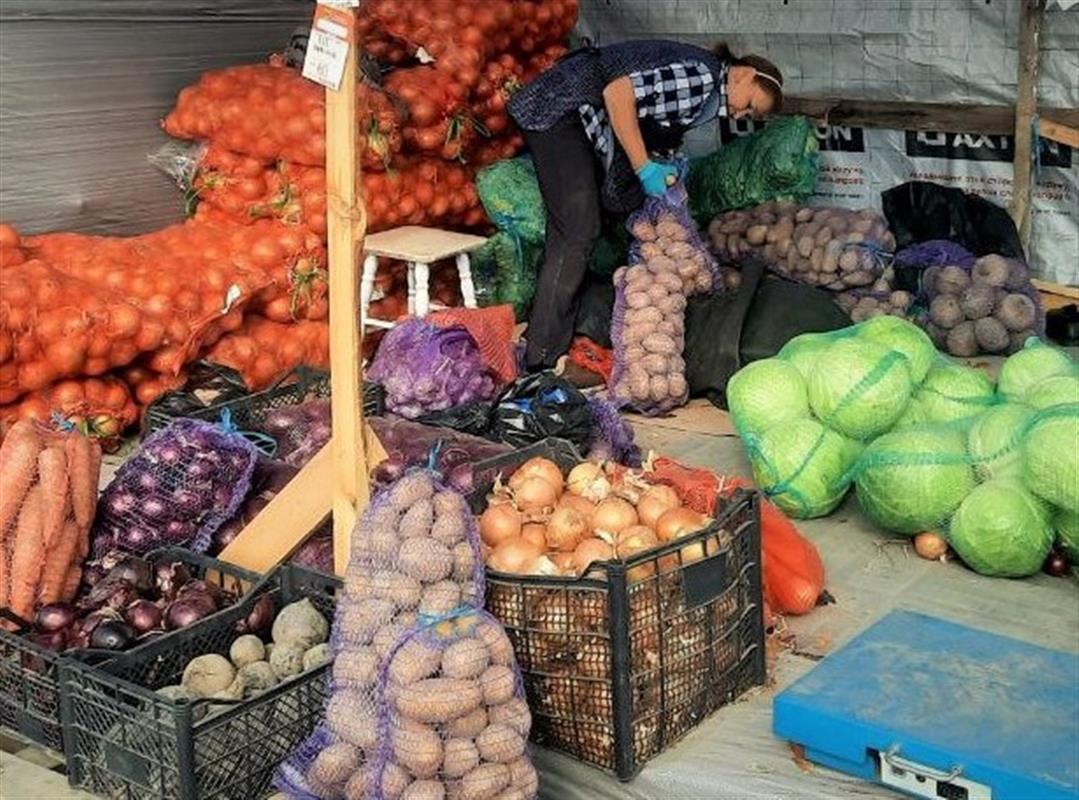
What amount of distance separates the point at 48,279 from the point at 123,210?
3.97 feet

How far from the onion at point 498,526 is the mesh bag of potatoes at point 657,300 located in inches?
98.7

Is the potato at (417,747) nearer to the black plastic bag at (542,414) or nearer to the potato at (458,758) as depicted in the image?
the potato at (458,758)

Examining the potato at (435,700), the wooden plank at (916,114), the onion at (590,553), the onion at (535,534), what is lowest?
the potato at (435,700)

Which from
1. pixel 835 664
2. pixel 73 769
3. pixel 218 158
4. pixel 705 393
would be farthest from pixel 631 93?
pixel 73 769

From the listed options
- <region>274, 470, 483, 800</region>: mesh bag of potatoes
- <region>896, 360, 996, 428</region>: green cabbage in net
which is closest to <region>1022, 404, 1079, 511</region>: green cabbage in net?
<region>896, 360, 996, 428</region>: green cabbage in net

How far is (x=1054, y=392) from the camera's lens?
4.66 m

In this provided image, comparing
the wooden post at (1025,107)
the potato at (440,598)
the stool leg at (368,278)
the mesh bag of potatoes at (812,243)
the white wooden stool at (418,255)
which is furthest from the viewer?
the mesh bag of potatoes at (812,243)

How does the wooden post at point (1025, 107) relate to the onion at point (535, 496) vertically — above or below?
above

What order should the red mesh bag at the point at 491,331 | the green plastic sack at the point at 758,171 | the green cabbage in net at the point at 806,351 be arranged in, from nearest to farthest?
the green cabbage in net at the point at 806,351 → the red mesh bag at the point at 491,331 → the green plastic sack at the point at 758,171

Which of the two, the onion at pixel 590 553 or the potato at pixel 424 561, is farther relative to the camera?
the onion at pixel 590 553

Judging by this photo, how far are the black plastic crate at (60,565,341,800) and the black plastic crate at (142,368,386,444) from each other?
126cm

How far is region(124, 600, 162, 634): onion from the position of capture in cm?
370

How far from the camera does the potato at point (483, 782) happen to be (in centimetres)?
303

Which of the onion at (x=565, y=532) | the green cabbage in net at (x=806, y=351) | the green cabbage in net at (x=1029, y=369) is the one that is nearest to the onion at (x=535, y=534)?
the onion at (x=565, y=532)
